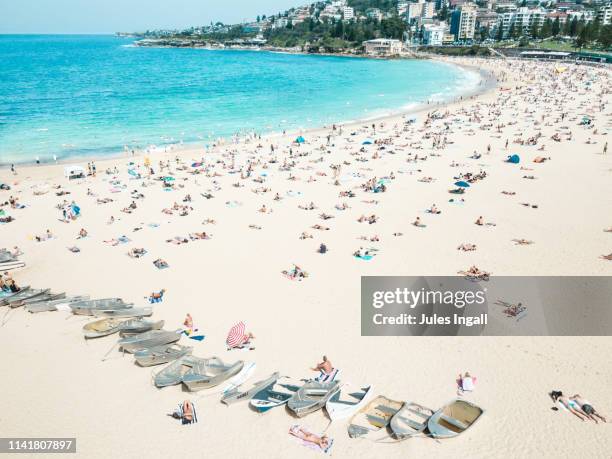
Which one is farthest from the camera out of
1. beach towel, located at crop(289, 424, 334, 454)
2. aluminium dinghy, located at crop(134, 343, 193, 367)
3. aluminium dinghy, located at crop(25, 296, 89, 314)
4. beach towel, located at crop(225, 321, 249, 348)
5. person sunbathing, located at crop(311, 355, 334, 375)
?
aluminium dinghy, located at crop(25, 296, 89, 314)

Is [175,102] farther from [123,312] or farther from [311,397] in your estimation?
[311,397]

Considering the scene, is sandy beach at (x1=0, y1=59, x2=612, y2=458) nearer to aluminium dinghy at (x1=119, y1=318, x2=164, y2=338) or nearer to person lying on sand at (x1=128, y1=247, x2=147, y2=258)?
person lying on sand at (x1=128, y1=247, x2=147, y2=258)

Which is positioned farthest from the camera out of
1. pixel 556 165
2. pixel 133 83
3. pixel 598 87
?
pixel 133 83

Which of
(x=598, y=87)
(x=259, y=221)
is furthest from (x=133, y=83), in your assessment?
(x=598, y=87)

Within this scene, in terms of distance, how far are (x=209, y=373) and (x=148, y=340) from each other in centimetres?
218

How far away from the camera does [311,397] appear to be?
31.1ft

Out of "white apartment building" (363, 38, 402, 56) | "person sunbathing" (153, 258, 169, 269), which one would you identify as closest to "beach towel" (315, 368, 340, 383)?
"person sunbathing" (153, 258, 169, 269)

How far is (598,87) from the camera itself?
2293 inches

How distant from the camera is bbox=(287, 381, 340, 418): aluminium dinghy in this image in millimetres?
9219

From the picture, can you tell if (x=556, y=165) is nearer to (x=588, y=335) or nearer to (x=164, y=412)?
(x=588, y=335)

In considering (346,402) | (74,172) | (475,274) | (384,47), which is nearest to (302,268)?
(475,274)

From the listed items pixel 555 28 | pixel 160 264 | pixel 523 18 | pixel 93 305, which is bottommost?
pixel 160 264

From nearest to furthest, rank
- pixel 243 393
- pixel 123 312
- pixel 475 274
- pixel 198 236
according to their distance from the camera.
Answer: pixel 243 393 → pixel 123 312 → pixel 475 274 → pixel 198 236

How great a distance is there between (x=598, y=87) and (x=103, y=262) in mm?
67562
